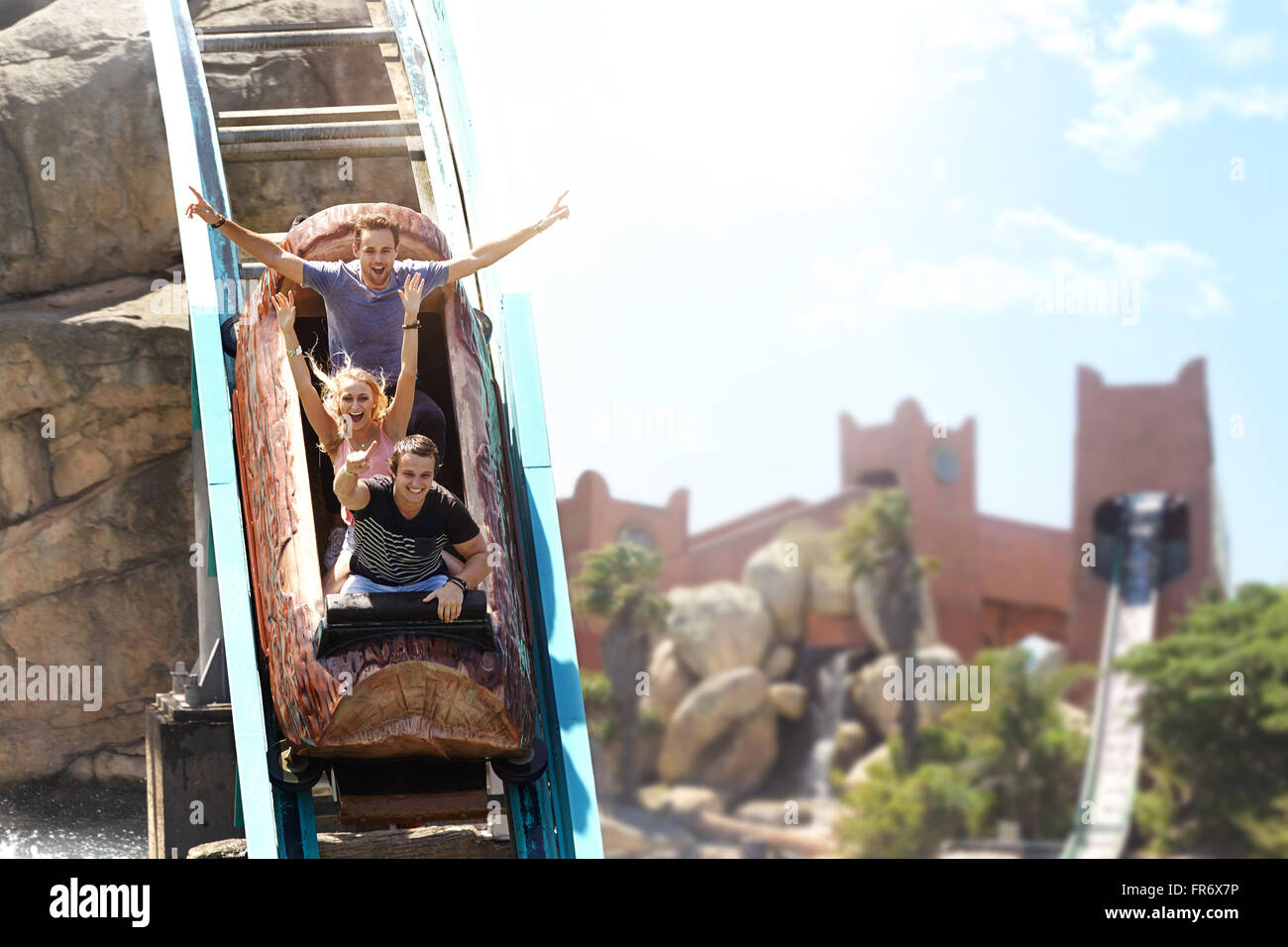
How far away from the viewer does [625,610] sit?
20781mm

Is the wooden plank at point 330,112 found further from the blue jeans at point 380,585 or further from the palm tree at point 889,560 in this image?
the palm tree at point 889,560

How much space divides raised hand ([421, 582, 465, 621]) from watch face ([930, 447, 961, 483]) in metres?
19.2

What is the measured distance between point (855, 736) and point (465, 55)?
54.8 feet

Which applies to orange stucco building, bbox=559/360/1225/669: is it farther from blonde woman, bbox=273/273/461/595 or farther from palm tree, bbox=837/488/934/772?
blonde woman, bbox=273/273/461/595

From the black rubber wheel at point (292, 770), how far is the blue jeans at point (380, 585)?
46cm

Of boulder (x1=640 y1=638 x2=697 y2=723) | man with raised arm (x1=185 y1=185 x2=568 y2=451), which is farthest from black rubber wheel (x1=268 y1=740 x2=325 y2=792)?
boulder (x1=640 y1=638 x2=697 y2=723)

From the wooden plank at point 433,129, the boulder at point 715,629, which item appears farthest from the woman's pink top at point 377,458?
the boulder at point 715,629

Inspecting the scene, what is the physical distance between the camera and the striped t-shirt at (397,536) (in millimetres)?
3293

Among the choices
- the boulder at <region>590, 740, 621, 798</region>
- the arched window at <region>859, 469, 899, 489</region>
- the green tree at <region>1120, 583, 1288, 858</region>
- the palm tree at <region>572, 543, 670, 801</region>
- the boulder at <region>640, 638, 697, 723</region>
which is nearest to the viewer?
the green tree at <region>1120, 583, 1288, 858</region>

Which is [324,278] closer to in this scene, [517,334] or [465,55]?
[517,334]

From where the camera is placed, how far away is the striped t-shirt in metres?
3.29

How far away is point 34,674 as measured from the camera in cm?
740
